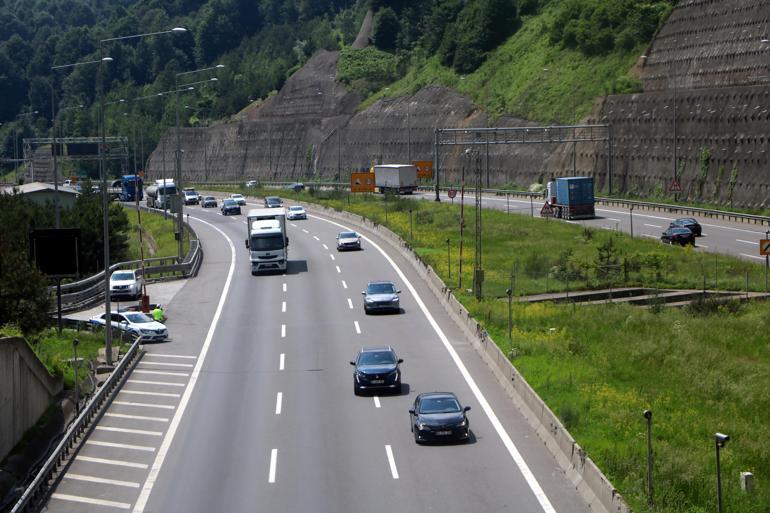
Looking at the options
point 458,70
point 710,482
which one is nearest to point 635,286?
point 710,482

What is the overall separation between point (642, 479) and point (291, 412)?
13.8 metres

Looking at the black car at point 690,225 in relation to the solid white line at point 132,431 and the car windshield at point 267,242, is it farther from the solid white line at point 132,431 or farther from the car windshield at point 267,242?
Result: the solid white line at point 132,431

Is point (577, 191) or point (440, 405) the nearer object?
point (440, 405)

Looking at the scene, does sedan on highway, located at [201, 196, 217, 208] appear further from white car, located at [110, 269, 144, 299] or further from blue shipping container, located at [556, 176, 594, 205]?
white car, located at [110, 269, 144, 299]

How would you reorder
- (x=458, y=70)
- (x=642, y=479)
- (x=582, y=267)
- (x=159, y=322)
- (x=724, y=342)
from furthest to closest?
1. (x=458, y=70)
2. (x=582, y=267)
3. (x=159, y=322)
4. (x=724, y=342)
5. (x=642, y=479)

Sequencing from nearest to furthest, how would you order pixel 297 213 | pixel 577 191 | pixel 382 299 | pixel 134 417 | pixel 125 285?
pixel 134 417 < pixel 382 299 < pixel 125 285 < pixel 577 191 < pixel 297 213

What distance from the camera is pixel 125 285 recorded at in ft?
214

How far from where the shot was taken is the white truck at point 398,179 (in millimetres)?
125625

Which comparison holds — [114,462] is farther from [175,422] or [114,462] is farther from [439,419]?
[439,419]

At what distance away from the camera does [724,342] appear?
49.2 meters

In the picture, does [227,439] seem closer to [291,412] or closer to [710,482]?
[291,412]

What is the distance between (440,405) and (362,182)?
9756cm

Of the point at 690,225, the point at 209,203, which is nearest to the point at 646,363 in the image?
the point at 690,225

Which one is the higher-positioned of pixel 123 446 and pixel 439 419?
pixel 439 419
